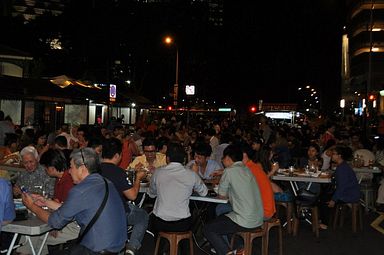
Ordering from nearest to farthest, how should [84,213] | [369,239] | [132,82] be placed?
[84,213] < [369,239] < [132,82]

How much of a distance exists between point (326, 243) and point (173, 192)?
143 inches

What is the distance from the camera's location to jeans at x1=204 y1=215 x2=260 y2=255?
646cm

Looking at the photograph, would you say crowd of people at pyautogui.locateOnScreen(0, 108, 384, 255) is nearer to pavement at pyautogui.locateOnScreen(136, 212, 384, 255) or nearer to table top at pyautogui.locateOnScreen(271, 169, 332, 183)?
table top at pyautogui.locateOnScreen(271, 169, 332, 183)

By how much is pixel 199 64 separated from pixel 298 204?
33.8 meters

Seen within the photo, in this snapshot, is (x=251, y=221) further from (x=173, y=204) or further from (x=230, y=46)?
(x=230, y=46)

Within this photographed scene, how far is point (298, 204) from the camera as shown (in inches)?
357

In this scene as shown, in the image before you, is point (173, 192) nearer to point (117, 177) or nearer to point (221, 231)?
point (117, 177)

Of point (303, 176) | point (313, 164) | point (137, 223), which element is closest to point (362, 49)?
point (313, 164)

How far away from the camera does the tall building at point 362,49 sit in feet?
189

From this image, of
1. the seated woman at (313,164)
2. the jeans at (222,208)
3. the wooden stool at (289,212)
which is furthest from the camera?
the seated woman at (313,164)

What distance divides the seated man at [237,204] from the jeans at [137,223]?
907 millimetres

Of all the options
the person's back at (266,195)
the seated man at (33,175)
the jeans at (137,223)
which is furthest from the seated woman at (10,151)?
the person's back at (266,195)

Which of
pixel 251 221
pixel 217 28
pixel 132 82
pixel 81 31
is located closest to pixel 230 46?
pixel 217 28

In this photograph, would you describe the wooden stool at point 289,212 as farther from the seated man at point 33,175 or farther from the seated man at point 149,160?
the seated man at point 33,175
